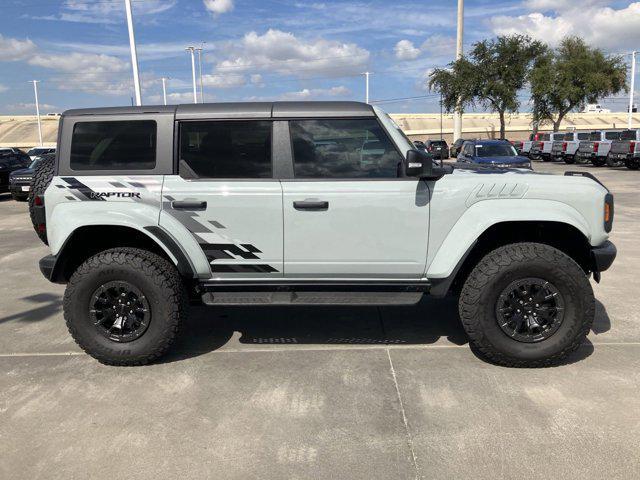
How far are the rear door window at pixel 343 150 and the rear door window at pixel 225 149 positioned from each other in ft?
0.79

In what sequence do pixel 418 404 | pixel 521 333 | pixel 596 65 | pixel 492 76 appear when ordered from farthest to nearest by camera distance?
1. pixel 596 65
2. pixel 492 76
3. pixel 521 333
4. pixel 418 404

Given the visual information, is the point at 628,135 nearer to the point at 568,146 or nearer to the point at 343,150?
the point at 568,146

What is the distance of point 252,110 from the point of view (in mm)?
3863

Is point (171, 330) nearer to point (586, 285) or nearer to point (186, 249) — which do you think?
point (186, 249)

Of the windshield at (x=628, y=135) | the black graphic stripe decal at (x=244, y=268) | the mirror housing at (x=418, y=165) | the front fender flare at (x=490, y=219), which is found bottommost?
the black graphic stripe decal at (x=244, y=268)

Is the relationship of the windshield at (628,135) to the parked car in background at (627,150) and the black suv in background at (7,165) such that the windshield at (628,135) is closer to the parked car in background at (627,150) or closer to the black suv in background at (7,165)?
the parked car in background at (627,150)

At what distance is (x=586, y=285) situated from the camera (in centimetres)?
368

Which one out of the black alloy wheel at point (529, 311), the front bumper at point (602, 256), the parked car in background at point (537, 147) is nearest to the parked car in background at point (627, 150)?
the parked car in background at point (537, 147)

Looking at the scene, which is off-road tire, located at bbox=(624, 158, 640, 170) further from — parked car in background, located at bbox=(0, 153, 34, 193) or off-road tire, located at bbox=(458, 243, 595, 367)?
parked car in background, located at bbox=(0, 153, 34, 193)

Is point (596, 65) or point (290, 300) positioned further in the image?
point (596, 65)

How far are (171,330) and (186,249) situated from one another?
63cm

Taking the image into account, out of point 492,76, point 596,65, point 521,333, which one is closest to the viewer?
point 521,333

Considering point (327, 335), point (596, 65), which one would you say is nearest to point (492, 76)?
point (596, 65)

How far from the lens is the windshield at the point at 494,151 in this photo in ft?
49.3
